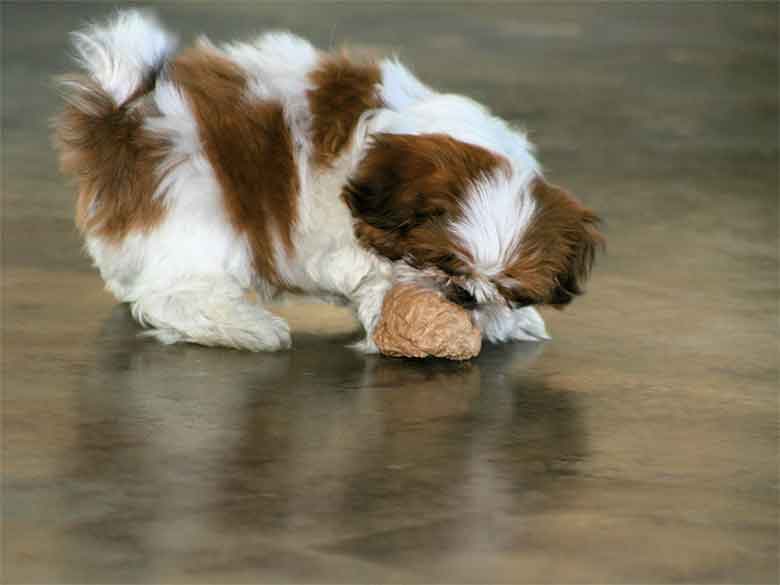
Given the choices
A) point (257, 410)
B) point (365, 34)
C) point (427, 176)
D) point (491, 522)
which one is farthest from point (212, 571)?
point (365, 34)

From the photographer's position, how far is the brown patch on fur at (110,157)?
15.8 ft

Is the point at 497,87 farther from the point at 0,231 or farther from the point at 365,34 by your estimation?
the point at 0,231

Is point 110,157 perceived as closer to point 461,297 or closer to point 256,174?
point 256,174

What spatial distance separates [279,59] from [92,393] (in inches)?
48.0

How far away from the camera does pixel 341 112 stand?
4.80 m

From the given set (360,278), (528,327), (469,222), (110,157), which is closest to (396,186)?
(469,222)

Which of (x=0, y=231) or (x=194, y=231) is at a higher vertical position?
(x=194, y=231)

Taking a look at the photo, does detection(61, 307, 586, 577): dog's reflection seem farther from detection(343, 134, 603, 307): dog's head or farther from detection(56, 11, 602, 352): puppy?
detection(343, 134, 603, 307): dog's head

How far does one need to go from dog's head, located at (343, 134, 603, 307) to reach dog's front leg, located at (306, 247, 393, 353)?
144 mm

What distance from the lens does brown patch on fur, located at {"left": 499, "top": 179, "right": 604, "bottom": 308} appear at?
14.3 feet

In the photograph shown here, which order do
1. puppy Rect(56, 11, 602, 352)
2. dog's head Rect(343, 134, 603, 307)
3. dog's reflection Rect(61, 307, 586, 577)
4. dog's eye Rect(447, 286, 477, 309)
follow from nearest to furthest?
dog's reflection Rect(61, 307, 586, 577) → dog's head Rect(343, 134, 603, 307) → dog's eye Rect(447, 286, 477, 309) → puppy Rect(56, 11, 602, 352)

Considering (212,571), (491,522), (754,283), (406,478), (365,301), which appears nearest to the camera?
(212,571)

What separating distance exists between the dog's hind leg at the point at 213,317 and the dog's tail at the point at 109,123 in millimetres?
260

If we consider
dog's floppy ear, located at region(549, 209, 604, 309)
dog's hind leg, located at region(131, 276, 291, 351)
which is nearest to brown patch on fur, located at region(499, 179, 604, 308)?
dog's floppy ear, located at region(549, 209, 604, 309)
